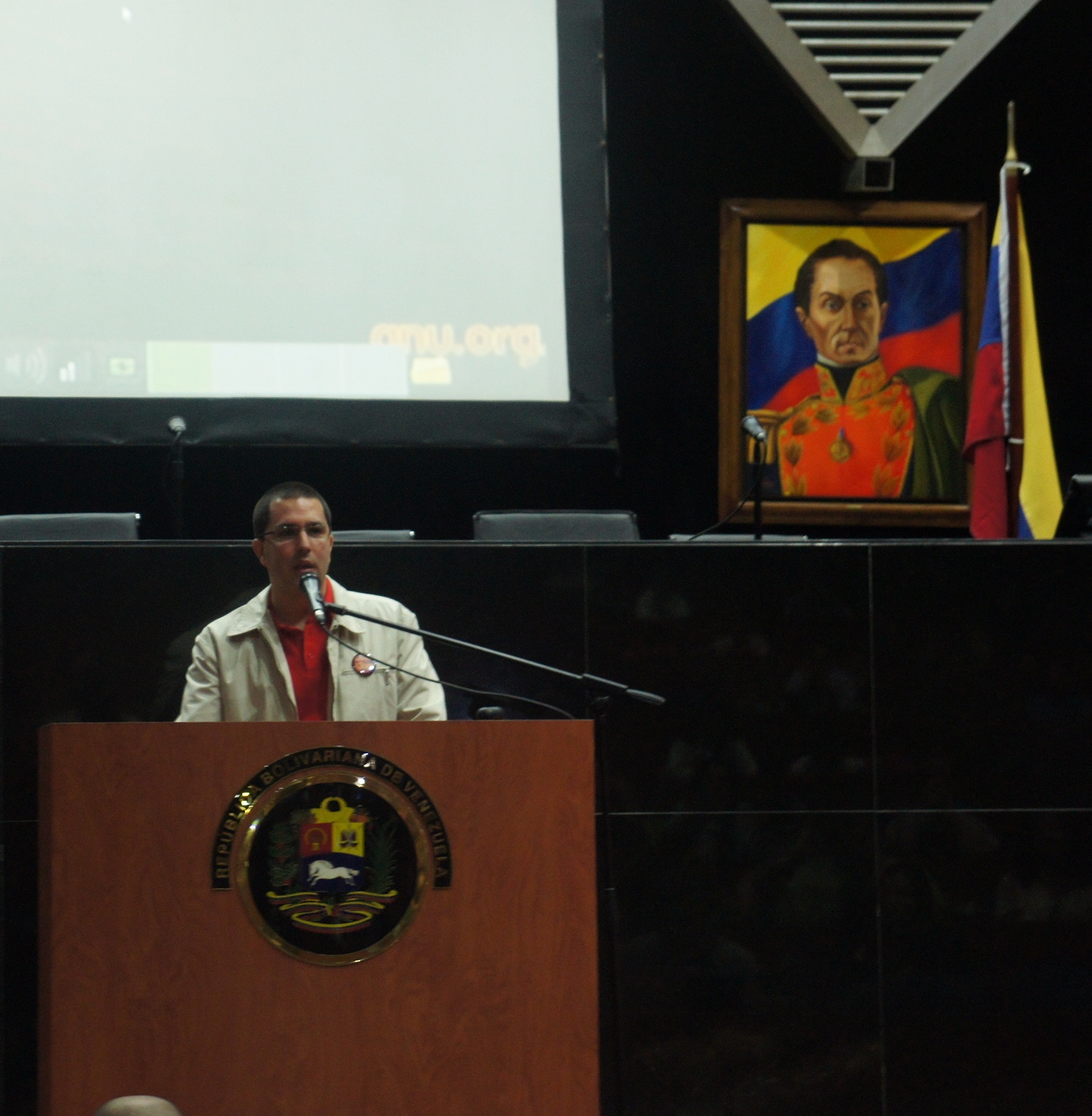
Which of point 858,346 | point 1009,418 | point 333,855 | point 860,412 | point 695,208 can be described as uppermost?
point 695,208

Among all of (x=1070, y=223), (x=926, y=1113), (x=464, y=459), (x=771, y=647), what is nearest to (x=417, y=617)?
(x=771, y=647)

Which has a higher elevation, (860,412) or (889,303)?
(889,303)

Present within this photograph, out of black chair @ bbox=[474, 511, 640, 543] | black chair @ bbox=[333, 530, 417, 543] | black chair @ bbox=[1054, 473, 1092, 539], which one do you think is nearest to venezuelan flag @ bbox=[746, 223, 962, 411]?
black chair @ bbox=[474, 511, 640, 543]

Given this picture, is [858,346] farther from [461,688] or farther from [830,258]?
[461,688]

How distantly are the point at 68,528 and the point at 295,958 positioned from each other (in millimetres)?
2067

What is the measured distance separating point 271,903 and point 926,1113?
182cm

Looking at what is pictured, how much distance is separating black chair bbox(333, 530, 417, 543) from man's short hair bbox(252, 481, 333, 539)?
0.44m

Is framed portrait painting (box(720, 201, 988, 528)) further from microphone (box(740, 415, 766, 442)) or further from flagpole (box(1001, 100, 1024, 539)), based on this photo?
microphone (box(740, 415, 766, 442))

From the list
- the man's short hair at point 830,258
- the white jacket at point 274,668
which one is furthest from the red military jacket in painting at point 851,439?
the white jacket at point 274,668

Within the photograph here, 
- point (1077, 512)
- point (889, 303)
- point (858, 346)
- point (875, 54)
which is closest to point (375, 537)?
point (1077, 512)

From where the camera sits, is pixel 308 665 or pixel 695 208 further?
pixel 695 208

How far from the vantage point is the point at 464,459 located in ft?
16.2

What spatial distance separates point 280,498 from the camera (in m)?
2.67

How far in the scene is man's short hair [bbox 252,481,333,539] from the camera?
2670mm
